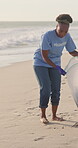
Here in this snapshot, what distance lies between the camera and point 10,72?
9688mm

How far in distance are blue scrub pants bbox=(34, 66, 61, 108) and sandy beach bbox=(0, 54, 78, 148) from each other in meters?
0.33

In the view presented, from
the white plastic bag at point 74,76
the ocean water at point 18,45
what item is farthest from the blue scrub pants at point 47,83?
the ocean water at point 18,45

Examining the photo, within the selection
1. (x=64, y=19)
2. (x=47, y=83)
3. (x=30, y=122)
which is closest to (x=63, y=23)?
(x=64, y=19)

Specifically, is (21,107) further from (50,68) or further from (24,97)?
(50,68)

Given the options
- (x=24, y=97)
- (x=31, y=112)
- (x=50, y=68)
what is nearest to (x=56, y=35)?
(x=50, y=68)

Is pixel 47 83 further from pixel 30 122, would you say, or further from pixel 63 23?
pixel 63 23

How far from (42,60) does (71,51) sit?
443 mm

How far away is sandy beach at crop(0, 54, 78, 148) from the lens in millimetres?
4117

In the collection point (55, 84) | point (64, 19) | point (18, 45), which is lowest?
point (18, 45)

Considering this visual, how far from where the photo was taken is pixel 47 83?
472 cm

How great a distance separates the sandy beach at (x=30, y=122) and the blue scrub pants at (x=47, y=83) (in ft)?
1.08

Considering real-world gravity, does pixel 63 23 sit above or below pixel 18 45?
above

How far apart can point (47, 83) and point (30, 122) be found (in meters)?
0.60

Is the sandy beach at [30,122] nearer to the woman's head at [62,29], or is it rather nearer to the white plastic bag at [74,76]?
the white plastic bag at [74,76]
